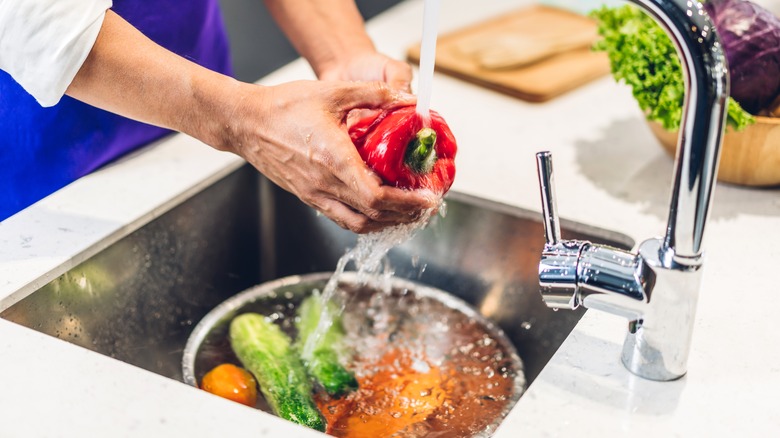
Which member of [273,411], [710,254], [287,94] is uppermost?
[287,94]

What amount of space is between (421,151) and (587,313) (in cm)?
27

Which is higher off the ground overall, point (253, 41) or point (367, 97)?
point (367, 97)

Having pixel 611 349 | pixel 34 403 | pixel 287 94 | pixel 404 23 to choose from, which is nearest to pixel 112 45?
pixel 287 94

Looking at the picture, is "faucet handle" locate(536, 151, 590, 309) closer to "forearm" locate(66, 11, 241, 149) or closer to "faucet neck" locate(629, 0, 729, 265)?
"faucet neck" locate(629, 0, 729, 265)

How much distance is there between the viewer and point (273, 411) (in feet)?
3.37

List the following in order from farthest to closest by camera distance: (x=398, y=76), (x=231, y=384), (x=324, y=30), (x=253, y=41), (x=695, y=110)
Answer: (x=253, y=41) → (x=324, y=30) → (x=398, y=76) → (x=231, y=384) → (x=695, y=110)

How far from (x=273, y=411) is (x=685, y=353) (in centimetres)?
48

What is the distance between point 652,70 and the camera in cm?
124

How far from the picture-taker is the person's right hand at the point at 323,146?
0.89m

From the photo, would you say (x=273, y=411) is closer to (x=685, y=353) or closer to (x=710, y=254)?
(x=685, y=353)

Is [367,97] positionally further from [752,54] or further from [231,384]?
[752,54]

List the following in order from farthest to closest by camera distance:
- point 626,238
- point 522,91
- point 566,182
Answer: point 522,91
point 566,182
point 626,238

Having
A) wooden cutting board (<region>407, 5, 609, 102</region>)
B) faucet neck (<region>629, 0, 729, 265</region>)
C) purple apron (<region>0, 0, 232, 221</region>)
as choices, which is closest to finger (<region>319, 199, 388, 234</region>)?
faucet neck (<region>629, 0, 729, 265</region>)

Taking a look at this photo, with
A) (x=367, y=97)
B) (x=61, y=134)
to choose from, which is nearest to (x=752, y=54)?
(x=367, y=97)
